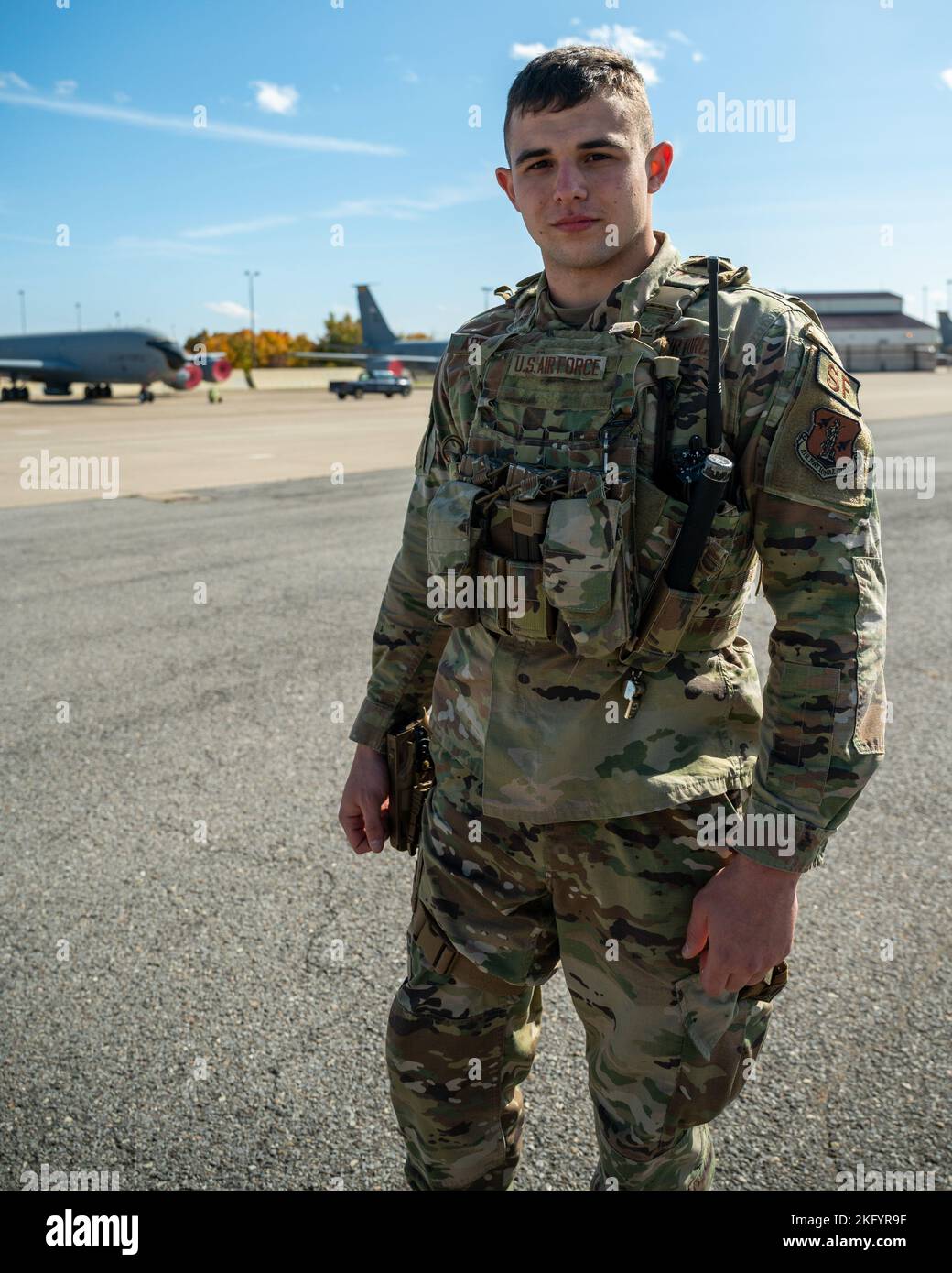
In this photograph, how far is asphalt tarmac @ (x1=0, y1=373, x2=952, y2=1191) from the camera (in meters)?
2.48

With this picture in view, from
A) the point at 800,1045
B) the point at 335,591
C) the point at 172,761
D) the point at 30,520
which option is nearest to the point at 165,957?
the point at 172,761

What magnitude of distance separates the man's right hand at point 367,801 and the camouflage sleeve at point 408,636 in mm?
41

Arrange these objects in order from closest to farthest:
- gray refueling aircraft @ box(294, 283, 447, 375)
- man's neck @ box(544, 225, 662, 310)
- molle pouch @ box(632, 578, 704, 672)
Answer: molle pouch @ box(632, 578, 704, 672) < man's neck @ box(544, 225, 662, 310) < gray refueling aircraft @ box(294, 283, 447, 375)

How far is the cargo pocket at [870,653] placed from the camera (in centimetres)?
170

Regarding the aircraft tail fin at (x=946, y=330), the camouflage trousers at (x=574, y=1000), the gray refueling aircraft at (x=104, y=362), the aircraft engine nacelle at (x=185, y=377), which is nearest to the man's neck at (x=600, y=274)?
the camouflage trousers at (x=574, y=1000)

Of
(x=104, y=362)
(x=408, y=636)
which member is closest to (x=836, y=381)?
(x=408, y=636)

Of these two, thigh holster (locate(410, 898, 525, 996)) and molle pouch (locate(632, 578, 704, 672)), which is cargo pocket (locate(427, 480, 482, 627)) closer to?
molle pouch (locate(632, 578, 704, 672))

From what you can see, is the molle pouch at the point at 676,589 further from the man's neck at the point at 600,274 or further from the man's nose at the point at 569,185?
the man's nose at the point at 569,185

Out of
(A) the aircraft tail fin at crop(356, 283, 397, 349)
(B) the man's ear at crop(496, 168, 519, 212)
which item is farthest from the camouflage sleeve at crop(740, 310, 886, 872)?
(A) the aircraft tail fin at crop(356, 283, 397, 349)

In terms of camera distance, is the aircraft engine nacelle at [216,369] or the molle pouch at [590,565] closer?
the molle pouch at [590,565]

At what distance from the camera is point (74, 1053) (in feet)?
9.09

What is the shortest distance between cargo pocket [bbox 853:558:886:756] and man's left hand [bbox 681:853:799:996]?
0.27m

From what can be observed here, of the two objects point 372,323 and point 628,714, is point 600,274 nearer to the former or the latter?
point 628,714
